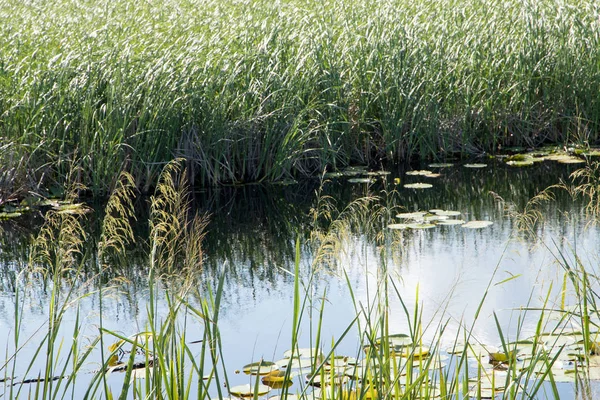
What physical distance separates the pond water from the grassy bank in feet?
1.43

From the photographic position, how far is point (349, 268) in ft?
15.1

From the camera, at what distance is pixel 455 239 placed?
5359 millimetres

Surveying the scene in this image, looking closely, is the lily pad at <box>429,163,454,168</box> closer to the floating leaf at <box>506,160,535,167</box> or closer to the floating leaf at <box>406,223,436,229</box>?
the floating leaf at <box>506,160,535,167</box>

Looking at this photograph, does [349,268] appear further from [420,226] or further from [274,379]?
[274,379]

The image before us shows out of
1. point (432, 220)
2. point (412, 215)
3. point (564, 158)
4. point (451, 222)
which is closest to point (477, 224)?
point (451, 222)

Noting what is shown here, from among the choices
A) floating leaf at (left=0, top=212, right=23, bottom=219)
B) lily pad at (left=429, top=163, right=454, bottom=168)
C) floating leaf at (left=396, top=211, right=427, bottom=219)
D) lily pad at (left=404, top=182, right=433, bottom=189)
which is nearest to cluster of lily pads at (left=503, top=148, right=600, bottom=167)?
lily pad at (left=429, top=163, right=454, bottom=168)

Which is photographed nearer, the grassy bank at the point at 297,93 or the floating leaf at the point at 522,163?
the grassy bank at the point at 297,93

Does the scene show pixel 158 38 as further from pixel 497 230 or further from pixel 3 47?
pixel 497 230

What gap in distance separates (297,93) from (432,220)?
6.53ft

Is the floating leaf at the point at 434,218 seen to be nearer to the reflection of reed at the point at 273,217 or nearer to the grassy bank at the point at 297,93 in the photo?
the reflection of reed at the point at 273,217

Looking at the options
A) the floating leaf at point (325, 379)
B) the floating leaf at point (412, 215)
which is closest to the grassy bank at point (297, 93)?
the floating leaf at point (412, 215)

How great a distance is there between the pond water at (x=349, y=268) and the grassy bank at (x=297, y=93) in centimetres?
44

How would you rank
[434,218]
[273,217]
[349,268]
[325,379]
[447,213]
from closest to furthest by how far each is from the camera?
1. [325,379]
2. [349,268]
3. [434,218]
4. [447,213]
5. [273,217]

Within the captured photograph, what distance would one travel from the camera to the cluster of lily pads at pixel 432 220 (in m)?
5.62
